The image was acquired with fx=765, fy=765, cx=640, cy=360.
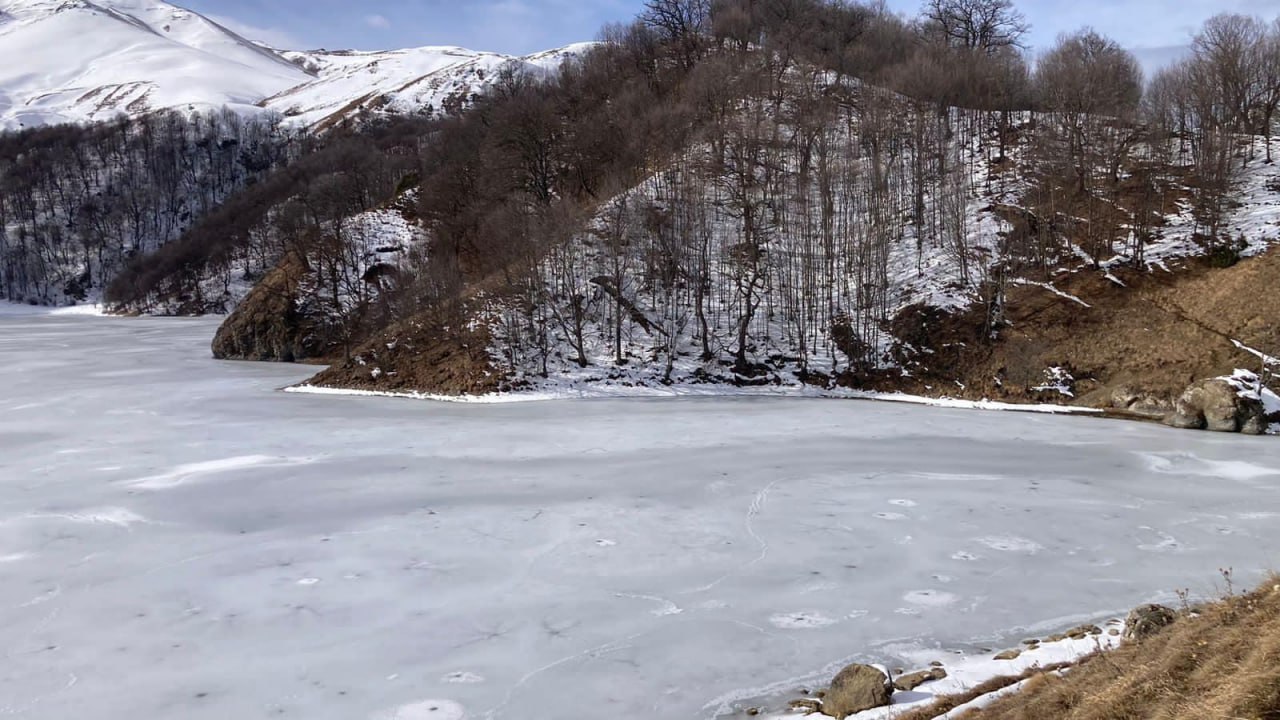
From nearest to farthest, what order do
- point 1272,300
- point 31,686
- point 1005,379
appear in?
1. point 31,686
2. point 1272,300
3. point 1005,379

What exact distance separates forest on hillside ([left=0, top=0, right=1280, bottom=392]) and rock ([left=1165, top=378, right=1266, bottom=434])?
848 cm

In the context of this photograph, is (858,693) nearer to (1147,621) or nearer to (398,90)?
(1147,621)

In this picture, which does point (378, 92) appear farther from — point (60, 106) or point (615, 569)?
point (615, 569)

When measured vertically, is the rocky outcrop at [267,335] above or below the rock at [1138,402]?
above

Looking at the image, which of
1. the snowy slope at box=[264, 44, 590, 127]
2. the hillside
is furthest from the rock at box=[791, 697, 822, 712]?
the snowy slope at box=[264, 44, 590, 127]

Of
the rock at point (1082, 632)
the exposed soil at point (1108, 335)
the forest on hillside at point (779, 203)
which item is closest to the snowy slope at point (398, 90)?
the forest on hillside at point (779, 203)

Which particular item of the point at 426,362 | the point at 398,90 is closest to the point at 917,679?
the point at 426,362

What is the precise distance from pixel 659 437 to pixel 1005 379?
14.7 meters

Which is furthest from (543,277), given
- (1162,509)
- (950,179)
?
(1162,509)

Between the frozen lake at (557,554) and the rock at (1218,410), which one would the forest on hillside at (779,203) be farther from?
the frozen lake at (557,554)

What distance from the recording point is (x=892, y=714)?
273 inches

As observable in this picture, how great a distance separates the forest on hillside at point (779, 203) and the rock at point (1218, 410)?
8.48 metres

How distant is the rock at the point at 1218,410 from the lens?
2080 cm

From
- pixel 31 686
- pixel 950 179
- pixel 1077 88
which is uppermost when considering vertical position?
pixel 1077 88
